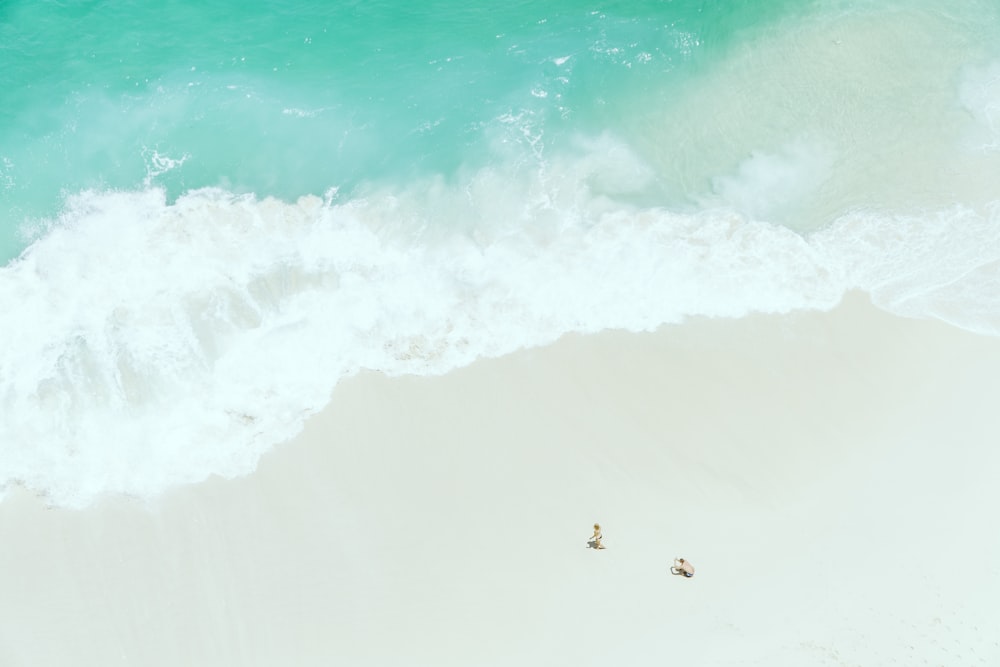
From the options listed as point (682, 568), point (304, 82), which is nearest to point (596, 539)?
point (682, 568)

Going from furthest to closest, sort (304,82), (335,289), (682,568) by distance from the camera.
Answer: (304,82) < (335,289) < (682,568)

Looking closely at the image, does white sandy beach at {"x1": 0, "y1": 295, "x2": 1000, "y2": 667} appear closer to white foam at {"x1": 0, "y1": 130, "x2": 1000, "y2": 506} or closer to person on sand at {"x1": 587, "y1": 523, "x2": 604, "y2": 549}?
person on sand at {"x1": 587, "y1": 523, "x2": 604, "y2": 549}

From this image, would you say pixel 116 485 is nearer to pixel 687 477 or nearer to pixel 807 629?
pixel 687 477

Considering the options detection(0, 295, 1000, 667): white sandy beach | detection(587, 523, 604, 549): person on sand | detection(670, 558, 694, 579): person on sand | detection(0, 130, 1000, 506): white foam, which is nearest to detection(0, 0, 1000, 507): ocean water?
detection(0, 130, 1000, 506): white foam

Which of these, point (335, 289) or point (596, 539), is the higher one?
point (335, 289)

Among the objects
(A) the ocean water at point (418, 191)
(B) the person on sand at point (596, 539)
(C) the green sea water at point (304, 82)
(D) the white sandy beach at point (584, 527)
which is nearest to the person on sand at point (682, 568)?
(D) the white sandy beach at point (584, 527)

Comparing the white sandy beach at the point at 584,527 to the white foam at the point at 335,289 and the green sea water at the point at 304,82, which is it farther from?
the green sea water at the point at 304,82

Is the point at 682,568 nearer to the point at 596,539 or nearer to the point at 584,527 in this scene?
the point at 596,539
